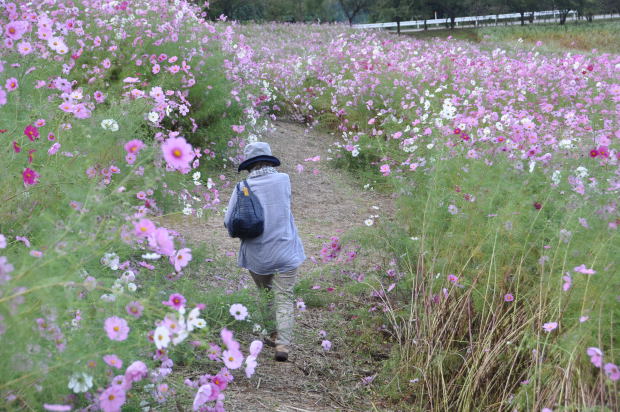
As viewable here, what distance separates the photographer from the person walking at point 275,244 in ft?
12.8

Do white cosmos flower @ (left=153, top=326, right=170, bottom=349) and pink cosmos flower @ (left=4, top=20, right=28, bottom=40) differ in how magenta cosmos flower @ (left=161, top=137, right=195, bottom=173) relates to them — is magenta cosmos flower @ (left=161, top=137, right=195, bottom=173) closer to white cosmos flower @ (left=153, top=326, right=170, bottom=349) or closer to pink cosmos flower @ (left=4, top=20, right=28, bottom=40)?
white cosmos flower @ (left=153, top=326, right=170, bottom=349)

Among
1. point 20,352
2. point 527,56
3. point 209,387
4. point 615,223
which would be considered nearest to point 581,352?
point 615,223

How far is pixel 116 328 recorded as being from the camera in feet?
6.73

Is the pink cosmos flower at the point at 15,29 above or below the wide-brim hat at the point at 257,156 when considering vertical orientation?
above

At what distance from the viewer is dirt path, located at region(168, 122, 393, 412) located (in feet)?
11.7

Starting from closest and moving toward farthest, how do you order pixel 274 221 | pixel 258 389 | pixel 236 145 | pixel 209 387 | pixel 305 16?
1. pixel 209 387
2. pixel 258 389
3. pixel 274 221
4. pixel 236 145
5. pixel 305 16

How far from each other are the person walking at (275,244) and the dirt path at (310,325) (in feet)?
0.71

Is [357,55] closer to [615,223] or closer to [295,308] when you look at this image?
[295,308]

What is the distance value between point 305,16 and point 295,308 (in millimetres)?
32473

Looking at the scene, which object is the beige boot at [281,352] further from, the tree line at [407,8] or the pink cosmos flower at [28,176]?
the tree line at [407,8]

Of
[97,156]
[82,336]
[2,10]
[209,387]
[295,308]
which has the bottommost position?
[295,308]

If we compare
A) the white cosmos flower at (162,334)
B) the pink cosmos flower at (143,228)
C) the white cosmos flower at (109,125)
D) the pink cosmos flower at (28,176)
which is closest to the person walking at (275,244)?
the white cosmos flower at (109,125)

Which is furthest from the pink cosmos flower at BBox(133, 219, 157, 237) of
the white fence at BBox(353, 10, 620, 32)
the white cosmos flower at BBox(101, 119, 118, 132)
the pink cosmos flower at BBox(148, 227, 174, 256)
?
the white fence at BBox(353, 10, 620, 32)

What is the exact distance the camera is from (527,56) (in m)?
12.7
